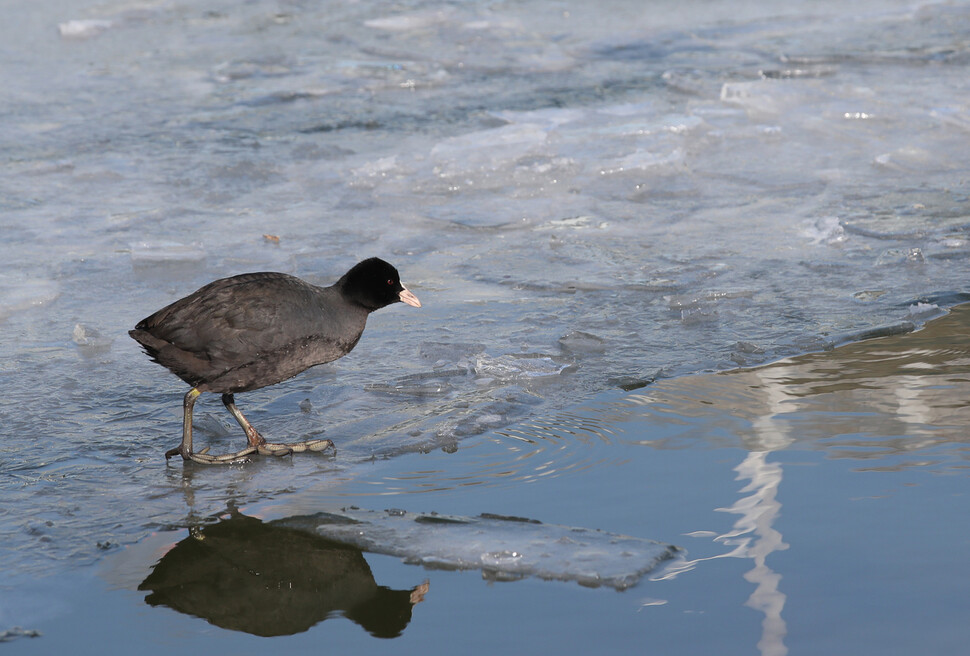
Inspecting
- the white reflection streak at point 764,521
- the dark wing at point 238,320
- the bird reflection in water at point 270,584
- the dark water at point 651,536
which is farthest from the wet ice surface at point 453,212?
the white reflection streak at point 764,521

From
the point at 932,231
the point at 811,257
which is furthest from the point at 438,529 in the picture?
the point at 932,231

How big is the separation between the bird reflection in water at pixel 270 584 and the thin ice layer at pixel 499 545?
107 millimetres

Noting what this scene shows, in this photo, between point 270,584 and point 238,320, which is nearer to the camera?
point 270,584

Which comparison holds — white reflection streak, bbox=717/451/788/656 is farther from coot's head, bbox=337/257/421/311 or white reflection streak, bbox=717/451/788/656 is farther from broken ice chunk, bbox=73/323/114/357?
broken ice chunk, bbox=73/323/114/357

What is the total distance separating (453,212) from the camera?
7.57 metres

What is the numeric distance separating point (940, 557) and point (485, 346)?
261cm

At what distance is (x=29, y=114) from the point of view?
33.0ft

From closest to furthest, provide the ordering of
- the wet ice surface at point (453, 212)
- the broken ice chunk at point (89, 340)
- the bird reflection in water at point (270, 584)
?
the bird reflection in water at point (270, 584), the wet ice surface at point (453, 212), the broken ice chunk at point (89, 340)

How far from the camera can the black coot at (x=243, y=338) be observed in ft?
14.3

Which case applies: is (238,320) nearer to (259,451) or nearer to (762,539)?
(259,451)

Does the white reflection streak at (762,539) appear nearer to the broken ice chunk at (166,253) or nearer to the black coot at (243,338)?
the black coot at (243,338)

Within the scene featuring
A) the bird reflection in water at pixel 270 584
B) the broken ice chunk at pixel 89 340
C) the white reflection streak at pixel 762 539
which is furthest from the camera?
the broken ice chunk at pixel 89 340

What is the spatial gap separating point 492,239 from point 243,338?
298 cm

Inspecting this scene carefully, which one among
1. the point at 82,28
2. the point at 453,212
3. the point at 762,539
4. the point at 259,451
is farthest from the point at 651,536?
the point at 82,28
